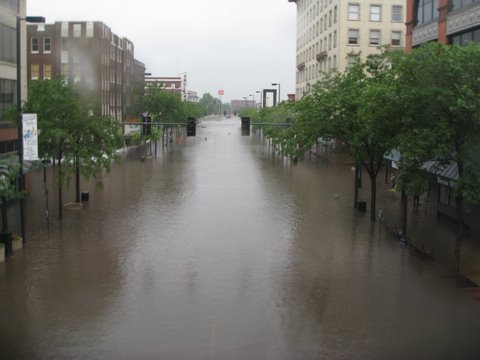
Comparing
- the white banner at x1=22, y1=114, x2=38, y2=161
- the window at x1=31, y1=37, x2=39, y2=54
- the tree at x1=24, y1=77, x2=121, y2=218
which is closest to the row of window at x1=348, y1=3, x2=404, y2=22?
the window at x1=31, y1=37, x2=39, y2=54

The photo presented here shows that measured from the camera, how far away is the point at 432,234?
995 inches

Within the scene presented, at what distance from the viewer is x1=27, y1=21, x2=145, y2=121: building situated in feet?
201

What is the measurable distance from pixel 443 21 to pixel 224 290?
20.9 meters

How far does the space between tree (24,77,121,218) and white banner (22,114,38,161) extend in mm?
4287

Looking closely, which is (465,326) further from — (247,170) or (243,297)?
(247,170)

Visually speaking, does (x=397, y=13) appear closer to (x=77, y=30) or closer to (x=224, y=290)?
(x=77, y=30)

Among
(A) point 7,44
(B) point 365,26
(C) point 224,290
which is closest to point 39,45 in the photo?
(B) point 365,26

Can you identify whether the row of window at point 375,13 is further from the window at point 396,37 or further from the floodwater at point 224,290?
the floodwater at point 224,290

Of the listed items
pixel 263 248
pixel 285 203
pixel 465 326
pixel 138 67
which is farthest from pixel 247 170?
pixel 138 67

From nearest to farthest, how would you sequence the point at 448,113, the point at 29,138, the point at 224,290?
the point at 224,290 < the point at 448,113 < the point at 29,138

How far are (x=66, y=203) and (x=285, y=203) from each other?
1285cm

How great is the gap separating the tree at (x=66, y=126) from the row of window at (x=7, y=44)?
426 centimetres

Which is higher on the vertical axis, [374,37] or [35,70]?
[374,37]

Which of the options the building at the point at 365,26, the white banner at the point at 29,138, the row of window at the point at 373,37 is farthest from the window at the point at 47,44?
the white banner at the point at 29,138
